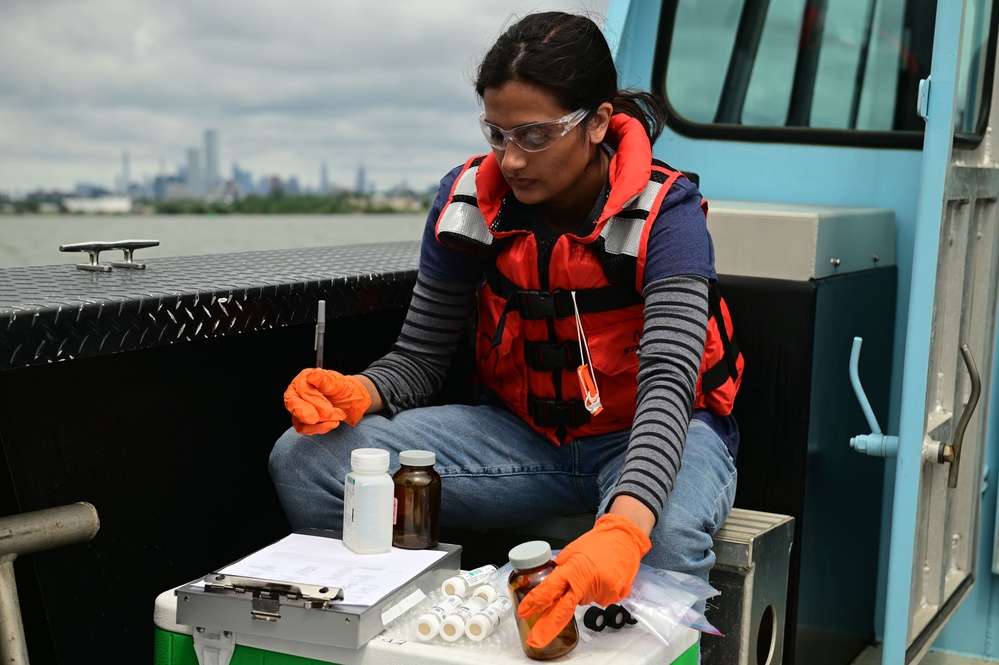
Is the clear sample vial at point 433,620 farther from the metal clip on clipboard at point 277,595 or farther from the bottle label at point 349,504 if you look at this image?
the bottle label at point 349,504

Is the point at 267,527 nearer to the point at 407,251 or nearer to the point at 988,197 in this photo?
the point at 407,251

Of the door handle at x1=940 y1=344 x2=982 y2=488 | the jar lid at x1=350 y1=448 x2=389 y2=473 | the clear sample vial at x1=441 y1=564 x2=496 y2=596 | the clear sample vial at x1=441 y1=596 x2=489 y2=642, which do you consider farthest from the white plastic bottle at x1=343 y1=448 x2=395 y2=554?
the door handle at x1=940 y1=344 x2=982 y2=488

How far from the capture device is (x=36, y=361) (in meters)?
1.49

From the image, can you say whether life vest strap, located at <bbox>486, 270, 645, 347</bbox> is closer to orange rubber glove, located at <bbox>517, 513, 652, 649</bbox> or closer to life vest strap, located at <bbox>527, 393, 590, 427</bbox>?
life vest strap, located at <bbox>527, 393, 590, 427</bbox>

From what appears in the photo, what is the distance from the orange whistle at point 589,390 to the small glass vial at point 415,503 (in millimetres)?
275

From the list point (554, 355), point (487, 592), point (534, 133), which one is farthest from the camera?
point (554, 355)

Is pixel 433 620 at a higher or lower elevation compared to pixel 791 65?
lower

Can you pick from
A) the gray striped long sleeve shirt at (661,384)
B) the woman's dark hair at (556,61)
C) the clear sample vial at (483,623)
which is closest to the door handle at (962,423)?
the gray striped long sleeve shirt at (661,384)

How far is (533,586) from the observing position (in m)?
1.42

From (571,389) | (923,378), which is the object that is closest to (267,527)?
(571,389)

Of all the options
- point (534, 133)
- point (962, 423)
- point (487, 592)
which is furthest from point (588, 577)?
point (962, 423)

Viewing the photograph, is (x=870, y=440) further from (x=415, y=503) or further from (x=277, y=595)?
(x=277, y=595)

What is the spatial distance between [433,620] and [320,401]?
0.47 metres

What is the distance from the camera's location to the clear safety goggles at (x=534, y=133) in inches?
69.6
